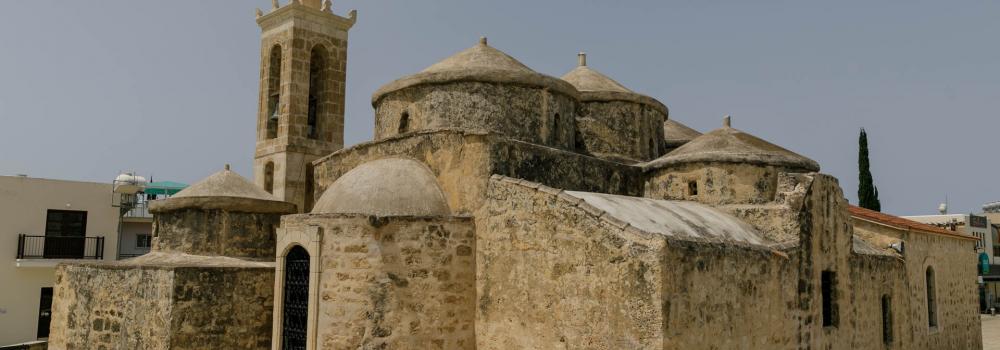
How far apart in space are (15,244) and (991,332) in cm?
2579

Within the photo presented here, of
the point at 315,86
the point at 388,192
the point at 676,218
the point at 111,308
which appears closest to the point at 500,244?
the point at 388,192

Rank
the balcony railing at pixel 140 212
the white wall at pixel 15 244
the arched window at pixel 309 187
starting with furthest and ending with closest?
the balcony railing at pixel 140 212
the white wall at pixel 15 244
the arched window at pixel 309 187

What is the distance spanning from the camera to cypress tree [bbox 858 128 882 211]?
89.4 feet

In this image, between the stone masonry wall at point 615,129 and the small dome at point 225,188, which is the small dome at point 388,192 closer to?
the small dome at point 225,188

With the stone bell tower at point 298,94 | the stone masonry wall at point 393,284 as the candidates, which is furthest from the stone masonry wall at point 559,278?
the stone bell tower at point 298,94

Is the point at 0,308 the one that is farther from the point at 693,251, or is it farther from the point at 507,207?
the point at 693,251

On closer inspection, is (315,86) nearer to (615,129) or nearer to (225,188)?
(225,188)

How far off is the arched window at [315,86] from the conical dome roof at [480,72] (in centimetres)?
267

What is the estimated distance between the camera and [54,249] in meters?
18.2

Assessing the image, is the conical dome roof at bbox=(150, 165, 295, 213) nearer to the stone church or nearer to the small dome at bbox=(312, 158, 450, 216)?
the stone church

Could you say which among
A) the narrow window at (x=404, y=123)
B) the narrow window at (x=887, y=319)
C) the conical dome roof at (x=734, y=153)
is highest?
the narrow window at (x=404, y=123)

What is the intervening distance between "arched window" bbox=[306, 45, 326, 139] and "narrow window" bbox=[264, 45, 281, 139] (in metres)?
0.61

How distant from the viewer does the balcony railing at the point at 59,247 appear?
17.7 metres

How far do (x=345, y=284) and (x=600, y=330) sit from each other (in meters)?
2.97
